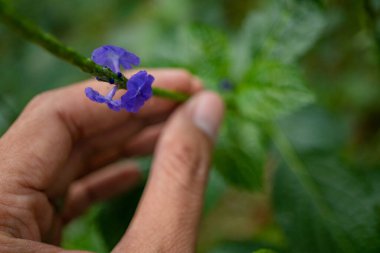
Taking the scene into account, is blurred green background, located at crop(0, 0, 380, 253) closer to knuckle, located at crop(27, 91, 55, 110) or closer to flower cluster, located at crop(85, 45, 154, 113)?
knuckle, located at crop(27, 91, 55, 110)

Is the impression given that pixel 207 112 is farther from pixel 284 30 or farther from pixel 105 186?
pixel 105 186

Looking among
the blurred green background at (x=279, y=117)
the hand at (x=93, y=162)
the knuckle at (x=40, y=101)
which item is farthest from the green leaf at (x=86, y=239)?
the knuckle at (x=40, y=101)

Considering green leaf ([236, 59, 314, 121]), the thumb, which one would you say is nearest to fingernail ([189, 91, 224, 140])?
the thumb

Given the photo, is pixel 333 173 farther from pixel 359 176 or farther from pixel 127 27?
pixel 127 27

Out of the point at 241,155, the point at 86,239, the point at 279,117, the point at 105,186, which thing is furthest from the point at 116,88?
the point at 86,239

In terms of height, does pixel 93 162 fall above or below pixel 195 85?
below
